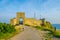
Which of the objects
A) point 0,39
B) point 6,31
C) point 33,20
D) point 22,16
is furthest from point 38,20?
point 0,39

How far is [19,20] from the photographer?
59.1 m

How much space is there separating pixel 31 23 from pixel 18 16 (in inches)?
227

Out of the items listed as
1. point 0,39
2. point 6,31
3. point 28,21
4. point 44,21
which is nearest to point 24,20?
point 28,21

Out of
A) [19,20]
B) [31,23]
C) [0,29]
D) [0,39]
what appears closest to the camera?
[0,39]

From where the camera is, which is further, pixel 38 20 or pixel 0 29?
pixel 38 20

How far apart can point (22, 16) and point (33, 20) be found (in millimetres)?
4457

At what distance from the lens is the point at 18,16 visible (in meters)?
58.8

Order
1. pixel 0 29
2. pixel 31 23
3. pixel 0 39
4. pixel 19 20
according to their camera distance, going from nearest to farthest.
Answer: pixel 0 39 → pixel 0 29 → pixel 31 23 → pixel 19 20

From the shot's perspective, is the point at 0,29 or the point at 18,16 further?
the point at 18,16

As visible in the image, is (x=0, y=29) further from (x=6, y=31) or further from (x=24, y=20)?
(x=24, y=20)

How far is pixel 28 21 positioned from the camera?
57281 mm

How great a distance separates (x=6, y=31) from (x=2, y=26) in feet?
2.45

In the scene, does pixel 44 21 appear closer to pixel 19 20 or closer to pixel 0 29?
pixel 19 20

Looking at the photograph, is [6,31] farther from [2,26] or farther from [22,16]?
[22,16]
